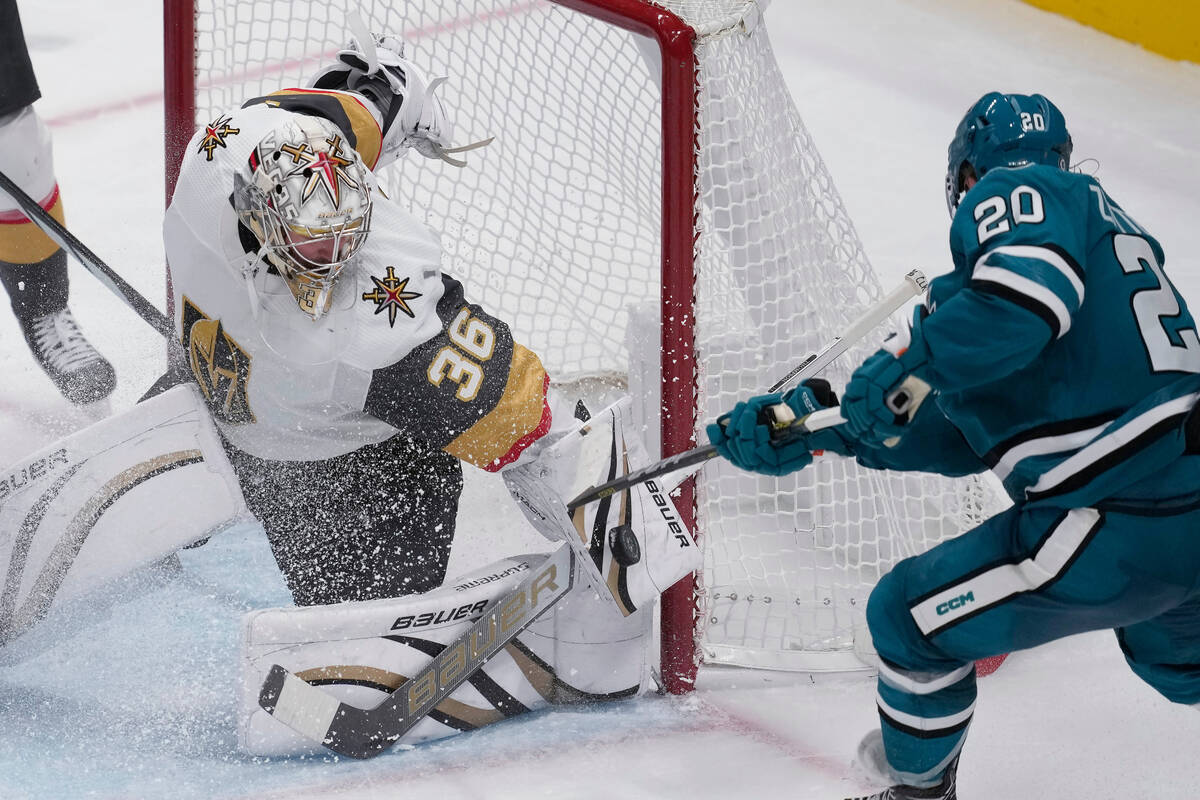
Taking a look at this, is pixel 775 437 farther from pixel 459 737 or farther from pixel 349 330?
pixel 459 737

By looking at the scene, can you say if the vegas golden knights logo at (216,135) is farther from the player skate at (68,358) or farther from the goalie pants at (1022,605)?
the player skate at (68,358)

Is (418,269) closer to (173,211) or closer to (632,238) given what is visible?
(173,211)

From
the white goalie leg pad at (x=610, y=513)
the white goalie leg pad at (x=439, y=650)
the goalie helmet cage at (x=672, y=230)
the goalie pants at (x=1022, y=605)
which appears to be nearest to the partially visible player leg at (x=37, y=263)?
the goalie helmet cage at (x=672, y=230)

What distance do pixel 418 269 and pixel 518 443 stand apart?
0.29 meters

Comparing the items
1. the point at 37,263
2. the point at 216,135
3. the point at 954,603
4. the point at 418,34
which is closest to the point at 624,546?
the point at 954,603

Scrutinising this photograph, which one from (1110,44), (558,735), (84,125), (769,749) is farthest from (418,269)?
(1110,44)

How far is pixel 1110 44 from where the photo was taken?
15.0ft

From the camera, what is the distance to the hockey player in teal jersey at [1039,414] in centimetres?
155

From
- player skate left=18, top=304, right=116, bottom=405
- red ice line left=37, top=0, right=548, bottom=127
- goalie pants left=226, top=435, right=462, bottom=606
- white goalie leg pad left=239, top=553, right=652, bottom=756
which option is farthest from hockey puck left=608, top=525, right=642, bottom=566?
player skate left=18, top=304, right=116, bottom=405

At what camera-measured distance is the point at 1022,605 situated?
1713mm

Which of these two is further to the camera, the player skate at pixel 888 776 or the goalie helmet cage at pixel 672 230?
the goalie helmet cage at pixel 672 230

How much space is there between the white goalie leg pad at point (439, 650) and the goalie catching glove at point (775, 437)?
545 millimetres

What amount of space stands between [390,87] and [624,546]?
853 mm

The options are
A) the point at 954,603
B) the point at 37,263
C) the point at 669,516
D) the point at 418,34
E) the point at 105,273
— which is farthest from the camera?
the point at 37,263
